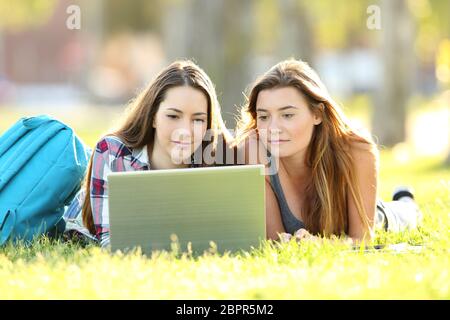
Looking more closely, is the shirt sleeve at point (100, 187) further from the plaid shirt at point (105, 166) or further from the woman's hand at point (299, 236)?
the woman's hand at point (299, 236)

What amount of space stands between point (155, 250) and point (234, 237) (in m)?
0.38

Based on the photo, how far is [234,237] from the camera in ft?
13.8

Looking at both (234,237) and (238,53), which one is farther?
(238,53)

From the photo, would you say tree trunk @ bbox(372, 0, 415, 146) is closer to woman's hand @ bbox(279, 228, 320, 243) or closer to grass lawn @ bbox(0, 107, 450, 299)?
woman's hand @ bbox(279, 228, 320, 243)

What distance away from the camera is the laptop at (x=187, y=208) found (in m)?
3.99

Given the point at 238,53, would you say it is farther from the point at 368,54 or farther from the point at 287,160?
the point at 368,54

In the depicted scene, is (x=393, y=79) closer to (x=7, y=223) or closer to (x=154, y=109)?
(x=154, y=109)

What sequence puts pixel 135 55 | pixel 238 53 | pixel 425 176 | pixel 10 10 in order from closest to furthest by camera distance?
pixel 425 176 → pixel 238 53 → pixel 10 10 → pixel 135 55

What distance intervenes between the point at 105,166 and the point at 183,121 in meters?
0.46

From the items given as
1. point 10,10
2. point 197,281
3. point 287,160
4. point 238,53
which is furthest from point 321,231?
point 10,10

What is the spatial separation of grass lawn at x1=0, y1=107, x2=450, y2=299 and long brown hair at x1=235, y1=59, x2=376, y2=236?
454mm

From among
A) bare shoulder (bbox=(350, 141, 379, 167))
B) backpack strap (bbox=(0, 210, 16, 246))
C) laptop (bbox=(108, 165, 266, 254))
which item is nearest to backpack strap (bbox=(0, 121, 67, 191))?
backpack strap (bbox=(0, 210, 16, 246))

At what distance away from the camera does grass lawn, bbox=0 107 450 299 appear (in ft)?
11.0

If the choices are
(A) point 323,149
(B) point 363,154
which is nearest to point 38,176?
(A) point 323,149
